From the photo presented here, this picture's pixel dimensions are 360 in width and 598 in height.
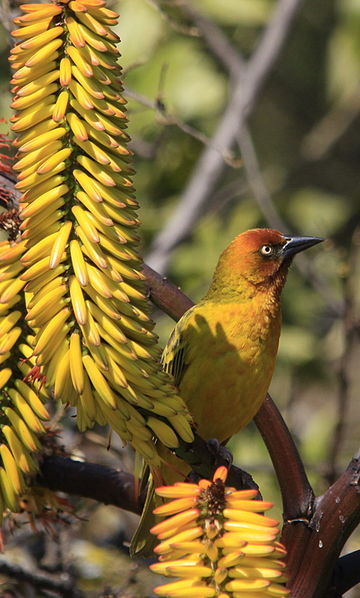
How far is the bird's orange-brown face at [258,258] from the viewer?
12.5ft

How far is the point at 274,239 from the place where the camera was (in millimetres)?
3826

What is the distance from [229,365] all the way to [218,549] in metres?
2.18

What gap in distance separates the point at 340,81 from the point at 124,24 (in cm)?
155

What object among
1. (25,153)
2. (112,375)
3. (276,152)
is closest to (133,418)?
(112,375)

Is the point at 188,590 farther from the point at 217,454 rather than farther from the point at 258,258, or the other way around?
the point at 258,258

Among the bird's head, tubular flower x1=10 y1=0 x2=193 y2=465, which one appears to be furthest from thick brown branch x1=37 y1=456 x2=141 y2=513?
the bird's head

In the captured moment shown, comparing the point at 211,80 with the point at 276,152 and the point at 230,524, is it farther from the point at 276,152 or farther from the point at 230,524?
the point at 230,524

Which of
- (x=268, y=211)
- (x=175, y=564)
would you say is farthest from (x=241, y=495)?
(x=268, y=211)

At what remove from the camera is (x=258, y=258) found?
384 cm

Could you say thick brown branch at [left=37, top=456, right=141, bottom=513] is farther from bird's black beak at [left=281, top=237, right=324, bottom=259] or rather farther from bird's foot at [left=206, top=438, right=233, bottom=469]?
bird's black beak at [left=281, top=237, right=324, bottom=259]

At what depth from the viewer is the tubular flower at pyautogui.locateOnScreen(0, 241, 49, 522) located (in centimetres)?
161

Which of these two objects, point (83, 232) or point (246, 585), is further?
point (83, 232)

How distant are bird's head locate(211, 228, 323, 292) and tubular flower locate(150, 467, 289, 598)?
7.99 ft

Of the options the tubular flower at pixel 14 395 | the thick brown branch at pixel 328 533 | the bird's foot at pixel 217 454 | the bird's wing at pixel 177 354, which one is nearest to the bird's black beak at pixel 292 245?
the bird's wing at pixel 177 354
